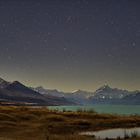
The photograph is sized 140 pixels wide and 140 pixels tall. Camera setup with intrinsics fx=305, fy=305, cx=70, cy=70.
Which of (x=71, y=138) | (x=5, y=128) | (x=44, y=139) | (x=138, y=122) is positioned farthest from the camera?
(x=138, y=122)

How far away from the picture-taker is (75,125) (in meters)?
57.3

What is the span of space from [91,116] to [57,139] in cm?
3783

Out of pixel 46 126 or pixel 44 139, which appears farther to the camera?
pixel 46 126

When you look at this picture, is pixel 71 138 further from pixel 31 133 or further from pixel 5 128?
pixel 5 128

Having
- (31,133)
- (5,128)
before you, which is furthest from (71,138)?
(5,128)

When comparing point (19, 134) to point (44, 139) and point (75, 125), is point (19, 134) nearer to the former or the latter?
point (44, 139)

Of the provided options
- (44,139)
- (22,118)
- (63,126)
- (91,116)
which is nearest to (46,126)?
(63,126)

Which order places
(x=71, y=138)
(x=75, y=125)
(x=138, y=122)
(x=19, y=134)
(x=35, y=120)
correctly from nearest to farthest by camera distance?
1. (x=71, y=138)
2. (x=19, y=134)
3. (x=75, y=125)
4. (x=35, y=120)
5. (x=138, y=122)

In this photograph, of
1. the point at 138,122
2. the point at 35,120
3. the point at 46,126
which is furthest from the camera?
the point at 138,122

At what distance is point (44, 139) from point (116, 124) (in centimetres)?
3114

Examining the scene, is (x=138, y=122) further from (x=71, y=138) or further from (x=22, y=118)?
(x=71, y=138)

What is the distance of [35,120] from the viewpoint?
6197 centimetres

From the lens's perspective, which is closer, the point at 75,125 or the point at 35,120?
the point at 75,125

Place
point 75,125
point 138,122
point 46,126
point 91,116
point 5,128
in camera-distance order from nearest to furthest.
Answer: point 5,128 → point 46,126 → point 75,125 → point 138,122 → point 91,116
